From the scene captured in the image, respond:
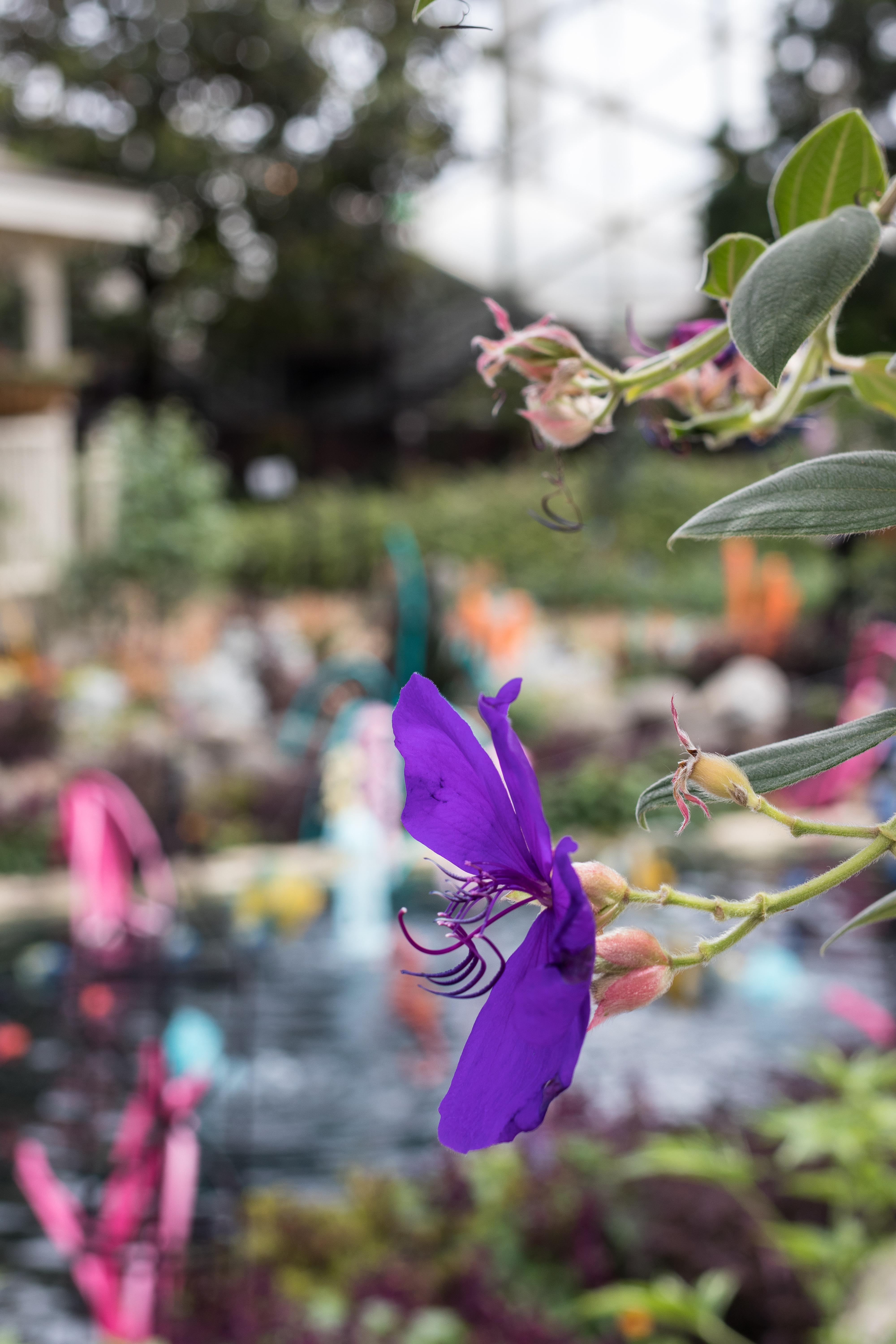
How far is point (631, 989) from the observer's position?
29 cm

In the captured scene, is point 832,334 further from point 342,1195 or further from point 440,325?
point 440,325

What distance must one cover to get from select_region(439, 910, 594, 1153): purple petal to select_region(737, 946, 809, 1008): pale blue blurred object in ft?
11.9

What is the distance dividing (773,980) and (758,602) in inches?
179

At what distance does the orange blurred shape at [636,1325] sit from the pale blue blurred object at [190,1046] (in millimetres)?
967

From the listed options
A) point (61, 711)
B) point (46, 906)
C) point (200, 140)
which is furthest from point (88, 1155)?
point (200, 140)

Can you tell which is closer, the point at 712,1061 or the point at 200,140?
the point at 712,1061

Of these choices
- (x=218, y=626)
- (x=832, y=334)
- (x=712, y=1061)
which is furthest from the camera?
(x=218, y=626)

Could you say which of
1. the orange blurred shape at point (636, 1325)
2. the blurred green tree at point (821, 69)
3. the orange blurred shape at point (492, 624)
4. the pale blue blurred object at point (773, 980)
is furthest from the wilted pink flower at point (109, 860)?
the blurred green tree at point (821, 69)

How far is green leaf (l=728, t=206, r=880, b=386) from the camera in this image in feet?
0.92

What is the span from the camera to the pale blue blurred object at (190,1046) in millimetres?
2604

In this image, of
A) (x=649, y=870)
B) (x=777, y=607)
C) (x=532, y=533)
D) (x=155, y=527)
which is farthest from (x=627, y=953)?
(x=532, y=533)

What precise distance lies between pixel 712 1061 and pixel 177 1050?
159cm

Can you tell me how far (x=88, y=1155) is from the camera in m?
2.59

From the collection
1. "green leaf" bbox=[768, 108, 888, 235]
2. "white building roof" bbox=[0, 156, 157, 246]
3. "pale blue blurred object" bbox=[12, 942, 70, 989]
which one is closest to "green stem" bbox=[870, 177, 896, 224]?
"green leaf" bbox=[768, 108, 888, 235]
